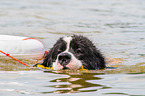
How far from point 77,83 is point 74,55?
981 mm

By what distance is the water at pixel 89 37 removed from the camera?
5719mm

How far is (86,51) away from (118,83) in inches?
52.2

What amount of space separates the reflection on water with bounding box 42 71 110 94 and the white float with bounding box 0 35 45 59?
4.44 feet

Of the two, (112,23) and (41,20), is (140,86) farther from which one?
(41,20)

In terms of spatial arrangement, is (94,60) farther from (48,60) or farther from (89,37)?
(89,37)

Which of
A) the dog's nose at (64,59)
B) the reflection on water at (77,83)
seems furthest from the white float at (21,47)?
the dog's nose at (64,59)

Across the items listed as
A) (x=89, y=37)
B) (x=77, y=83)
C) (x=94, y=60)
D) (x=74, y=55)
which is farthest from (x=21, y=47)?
(x=89, y=37)

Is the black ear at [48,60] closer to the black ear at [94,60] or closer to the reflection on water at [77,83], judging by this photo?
the reflection on water at [77,83]

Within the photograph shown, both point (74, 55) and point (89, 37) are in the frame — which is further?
point (89, 37)

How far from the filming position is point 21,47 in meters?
7.95

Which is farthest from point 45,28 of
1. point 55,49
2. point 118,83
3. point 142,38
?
point 118,83

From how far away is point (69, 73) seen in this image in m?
6.78

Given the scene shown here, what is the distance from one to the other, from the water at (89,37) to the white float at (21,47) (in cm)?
19

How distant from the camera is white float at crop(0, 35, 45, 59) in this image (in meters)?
7.85
